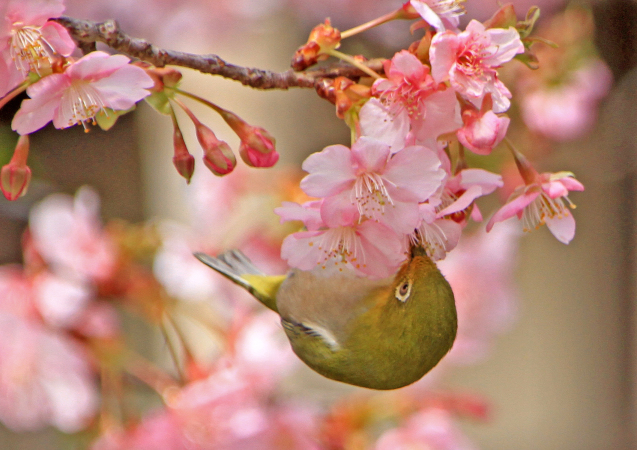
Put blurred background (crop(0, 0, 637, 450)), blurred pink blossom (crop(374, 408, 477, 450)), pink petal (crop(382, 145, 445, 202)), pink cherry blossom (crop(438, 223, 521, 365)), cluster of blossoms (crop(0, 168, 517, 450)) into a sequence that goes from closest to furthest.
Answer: pink petal (crop(382, 145, 445, 202)) < cluster of blossoms (crop(0, 168, 517, 450)) < blurred pink blossom (crop(374, 408, 477, 450)) < pink cherry blossom (crop(438, 223, 521, 365)) < blurred background (crop(0, 0, 637, 450))

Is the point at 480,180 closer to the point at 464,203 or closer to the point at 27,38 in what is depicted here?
the point at 464,203

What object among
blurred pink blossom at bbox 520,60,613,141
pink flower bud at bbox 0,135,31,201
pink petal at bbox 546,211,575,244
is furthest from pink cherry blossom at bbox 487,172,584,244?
blurred pink blossom at bbox 520,60,613,141

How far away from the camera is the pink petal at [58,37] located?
35 centimetres

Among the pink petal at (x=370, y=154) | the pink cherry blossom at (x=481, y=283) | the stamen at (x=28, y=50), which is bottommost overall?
the pink petal at (x=370, y=154)

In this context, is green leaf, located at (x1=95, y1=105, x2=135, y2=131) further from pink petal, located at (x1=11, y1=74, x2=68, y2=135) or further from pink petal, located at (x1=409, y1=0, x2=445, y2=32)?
pink petal, located at (x1=409, y1=0, x2=445, y2=32)

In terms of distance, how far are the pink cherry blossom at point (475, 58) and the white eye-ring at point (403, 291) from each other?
125 millimetres

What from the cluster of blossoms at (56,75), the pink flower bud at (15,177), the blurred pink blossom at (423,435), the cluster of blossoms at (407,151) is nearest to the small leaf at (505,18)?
the cluster of blossoms at (407,151)

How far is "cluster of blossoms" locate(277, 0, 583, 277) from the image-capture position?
1.12 feet

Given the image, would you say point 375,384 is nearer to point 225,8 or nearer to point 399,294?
point 399,294

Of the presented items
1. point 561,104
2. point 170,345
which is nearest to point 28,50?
point 170,345

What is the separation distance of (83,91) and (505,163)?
30.3 inches

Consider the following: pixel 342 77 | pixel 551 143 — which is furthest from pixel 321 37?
pixel 551 143

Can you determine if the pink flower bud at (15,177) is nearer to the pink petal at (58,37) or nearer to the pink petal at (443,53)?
the pink petal at (58,37)

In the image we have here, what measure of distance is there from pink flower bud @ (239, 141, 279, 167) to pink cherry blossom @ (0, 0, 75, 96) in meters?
0.13
